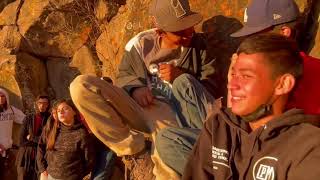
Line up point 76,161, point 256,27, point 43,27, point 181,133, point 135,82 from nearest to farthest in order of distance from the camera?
point 256,27 < point 181,133 < point 135,82 < point 76,161 < point 43,27

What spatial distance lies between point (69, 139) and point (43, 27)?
12.9 feet

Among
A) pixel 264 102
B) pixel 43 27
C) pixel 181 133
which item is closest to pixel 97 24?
pixel 43 27

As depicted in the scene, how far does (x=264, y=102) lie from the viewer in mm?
2361

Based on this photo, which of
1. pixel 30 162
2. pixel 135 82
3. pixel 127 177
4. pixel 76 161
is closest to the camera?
pixel 135 82

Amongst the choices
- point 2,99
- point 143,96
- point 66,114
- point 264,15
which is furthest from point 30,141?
point 264,15

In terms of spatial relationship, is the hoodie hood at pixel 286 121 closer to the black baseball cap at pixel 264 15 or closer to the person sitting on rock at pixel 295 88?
the person sitting on rock at pixel 295 88

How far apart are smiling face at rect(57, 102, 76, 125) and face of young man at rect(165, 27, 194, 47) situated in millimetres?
1666

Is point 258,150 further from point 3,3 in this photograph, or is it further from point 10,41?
point 3,3

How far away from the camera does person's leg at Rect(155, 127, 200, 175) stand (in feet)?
12.6

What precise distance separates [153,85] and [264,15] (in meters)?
1.38

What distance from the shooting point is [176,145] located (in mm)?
3848

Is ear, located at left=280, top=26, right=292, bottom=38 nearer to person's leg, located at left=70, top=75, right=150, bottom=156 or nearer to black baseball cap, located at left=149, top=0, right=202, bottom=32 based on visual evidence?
black baseball cap, located at left=149, top=0, right=202, bottom=32

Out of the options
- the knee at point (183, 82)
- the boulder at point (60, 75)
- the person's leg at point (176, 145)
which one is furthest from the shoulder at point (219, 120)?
the boulder at point (60, 75)

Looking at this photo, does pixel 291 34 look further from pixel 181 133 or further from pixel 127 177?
pixel 127 177
